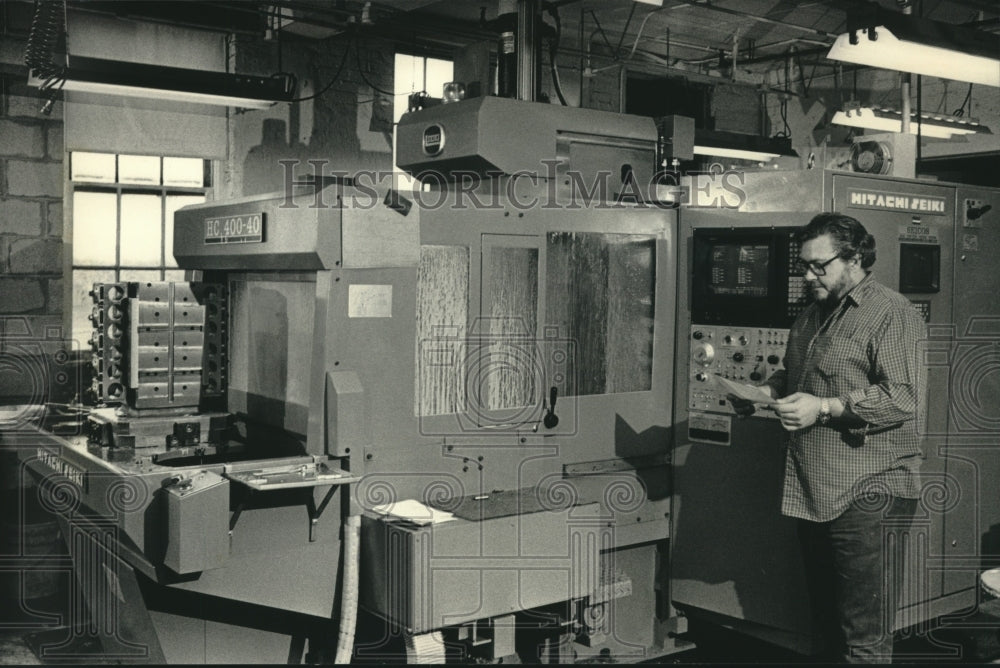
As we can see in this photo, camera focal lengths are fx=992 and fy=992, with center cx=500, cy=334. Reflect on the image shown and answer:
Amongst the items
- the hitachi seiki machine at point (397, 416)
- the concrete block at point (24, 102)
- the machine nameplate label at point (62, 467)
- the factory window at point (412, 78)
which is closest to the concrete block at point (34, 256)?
the concrete block at point (24, 102)

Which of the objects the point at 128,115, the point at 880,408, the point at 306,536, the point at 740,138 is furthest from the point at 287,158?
the point at 880,408

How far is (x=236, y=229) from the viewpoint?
2.96m

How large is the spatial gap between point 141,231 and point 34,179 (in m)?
0.76

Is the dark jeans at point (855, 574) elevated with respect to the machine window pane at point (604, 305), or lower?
lower

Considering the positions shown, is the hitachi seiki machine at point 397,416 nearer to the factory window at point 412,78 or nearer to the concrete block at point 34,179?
the concrete block at point 34,179

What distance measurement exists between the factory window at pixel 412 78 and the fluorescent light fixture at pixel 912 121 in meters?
2.63

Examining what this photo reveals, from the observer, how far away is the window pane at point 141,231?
5.95 meters

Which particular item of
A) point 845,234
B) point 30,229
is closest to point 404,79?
point 30,229

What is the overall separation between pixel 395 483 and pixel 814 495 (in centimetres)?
117

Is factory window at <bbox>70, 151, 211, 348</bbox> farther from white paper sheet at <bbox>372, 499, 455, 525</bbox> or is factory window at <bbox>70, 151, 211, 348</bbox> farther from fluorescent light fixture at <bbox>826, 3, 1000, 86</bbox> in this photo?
fluorescent light fixture at <bbox>826, 3, 1000, 86</bbox>

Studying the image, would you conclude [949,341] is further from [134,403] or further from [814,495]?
[134,403]

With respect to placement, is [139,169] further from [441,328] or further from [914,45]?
[914,45]

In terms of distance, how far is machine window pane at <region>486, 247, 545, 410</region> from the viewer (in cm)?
298

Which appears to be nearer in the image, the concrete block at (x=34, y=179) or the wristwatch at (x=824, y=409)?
the wristwatch at (x=824, y=409)
